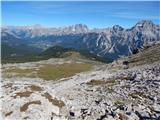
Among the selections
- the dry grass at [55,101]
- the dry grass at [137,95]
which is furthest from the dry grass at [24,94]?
the dry grass at [137,95]

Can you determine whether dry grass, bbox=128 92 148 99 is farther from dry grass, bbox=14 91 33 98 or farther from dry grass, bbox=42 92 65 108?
dry grass, bbox=14 91 33 98

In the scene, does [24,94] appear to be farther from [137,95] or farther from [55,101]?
[137,95]

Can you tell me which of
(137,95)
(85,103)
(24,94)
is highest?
(24,94)

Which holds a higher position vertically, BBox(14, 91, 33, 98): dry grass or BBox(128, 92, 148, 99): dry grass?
BBox(14, 91, 33, 98): dry grass

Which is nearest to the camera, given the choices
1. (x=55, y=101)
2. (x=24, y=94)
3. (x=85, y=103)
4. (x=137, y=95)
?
(x=85, y=103)

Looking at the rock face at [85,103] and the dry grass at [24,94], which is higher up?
the dry grass at [24,94]

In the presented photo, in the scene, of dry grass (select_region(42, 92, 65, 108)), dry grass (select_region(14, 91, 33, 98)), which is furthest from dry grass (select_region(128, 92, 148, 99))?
dry grass (select_region(14, 91, 33, 98))

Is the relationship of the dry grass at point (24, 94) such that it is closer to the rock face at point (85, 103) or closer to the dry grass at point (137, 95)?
the rock face at point (85, 103)

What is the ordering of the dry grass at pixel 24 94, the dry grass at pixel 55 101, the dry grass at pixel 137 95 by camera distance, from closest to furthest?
the dry grass at pixel 55 101, the dry grass at pixel 24 94, the dry grass at pixel 137 95

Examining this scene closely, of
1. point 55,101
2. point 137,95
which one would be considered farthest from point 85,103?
point 137,95

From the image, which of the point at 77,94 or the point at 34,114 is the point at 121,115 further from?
the point at 77,94

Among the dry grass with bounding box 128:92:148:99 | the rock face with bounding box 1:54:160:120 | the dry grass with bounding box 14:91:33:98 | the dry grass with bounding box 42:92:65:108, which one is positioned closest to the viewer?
the rock face with bounding box 1:54:160:120

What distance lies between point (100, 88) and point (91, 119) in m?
25.1

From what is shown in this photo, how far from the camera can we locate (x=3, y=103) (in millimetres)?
53719
